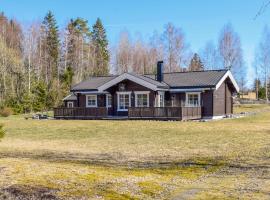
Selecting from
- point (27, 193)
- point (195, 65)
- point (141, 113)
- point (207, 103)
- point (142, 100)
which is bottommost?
point (27, 193)

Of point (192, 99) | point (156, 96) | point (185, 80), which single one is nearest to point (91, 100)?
point (156, 96)

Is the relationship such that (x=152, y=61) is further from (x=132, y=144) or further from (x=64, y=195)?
(x=64, y=195)

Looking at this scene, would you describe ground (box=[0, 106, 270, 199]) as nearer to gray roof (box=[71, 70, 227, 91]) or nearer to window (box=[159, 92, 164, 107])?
gray roof (box=[71, 70, 227, 91])

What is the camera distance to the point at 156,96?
3438 cm

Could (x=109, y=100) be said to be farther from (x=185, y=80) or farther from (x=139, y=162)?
(x=139, y=162)

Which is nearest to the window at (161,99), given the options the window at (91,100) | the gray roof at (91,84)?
the gray roof at (91,84)

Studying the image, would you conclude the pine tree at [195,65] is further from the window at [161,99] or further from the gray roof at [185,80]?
the window at [161,99]

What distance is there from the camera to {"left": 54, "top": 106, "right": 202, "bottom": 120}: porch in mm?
31281

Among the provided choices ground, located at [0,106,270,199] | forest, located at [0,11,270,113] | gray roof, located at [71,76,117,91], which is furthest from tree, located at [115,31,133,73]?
ground, located at [0,106,270,199]

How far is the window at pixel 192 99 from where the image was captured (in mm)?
34841

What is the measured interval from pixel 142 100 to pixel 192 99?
174 inches

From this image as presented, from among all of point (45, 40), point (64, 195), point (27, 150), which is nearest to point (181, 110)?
point (27, 150)

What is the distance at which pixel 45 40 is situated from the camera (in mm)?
68750

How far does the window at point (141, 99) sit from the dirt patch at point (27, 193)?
27.8 metres
